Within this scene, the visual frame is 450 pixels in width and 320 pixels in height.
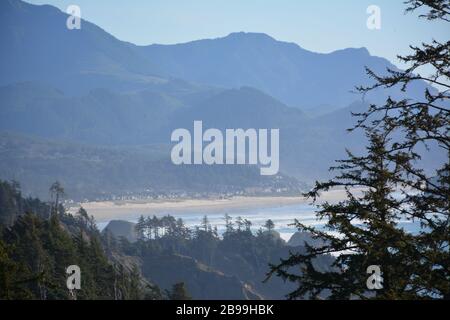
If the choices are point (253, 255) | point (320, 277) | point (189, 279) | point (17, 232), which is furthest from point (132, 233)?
point (320, 277)

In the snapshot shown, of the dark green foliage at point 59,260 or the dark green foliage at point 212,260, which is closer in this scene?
the dark green foliage at point 59,260

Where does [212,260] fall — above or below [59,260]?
below

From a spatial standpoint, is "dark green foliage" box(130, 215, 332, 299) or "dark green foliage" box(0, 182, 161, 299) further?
"dark green foliage" box(130, 215, 332, 299)

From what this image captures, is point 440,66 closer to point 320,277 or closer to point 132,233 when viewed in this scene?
point 320,277

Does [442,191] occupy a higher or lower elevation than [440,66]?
lower

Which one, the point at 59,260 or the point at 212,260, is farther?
the point at 212,260

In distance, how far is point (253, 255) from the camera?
125m

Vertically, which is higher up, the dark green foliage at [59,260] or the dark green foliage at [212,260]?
the dark green foliage at [59,260]

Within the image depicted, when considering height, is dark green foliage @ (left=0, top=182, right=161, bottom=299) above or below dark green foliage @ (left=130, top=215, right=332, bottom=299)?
above

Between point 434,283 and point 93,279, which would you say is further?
point 93,279
